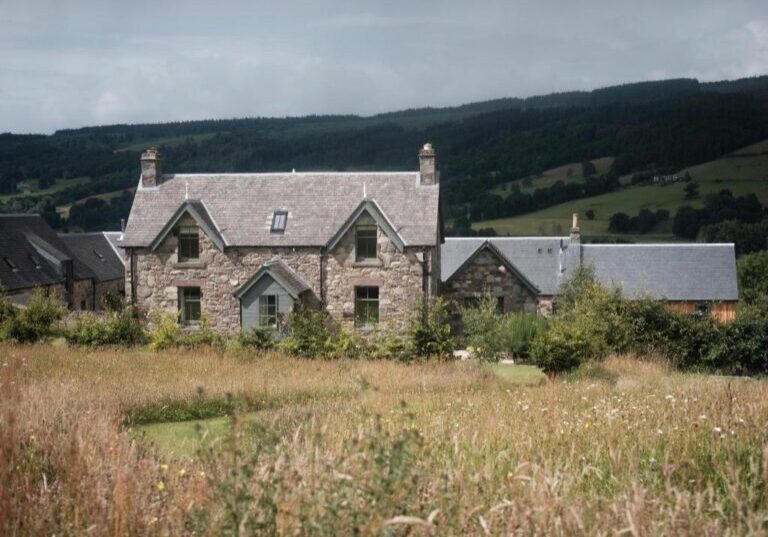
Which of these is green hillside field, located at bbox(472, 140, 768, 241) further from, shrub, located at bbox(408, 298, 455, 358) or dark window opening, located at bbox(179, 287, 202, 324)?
shrub, located at bbox(408, 298, 455, 358)

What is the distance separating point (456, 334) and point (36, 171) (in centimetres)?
12190

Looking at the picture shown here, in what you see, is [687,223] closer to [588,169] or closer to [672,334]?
[588,169]

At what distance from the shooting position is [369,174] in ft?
103

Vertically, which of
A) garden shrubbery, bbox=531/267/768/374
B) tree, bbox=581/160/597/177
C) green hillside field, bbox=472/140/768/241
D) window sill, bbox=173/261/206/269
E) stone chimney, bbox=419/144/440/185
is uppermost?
tree, bbox=581/160/597/177

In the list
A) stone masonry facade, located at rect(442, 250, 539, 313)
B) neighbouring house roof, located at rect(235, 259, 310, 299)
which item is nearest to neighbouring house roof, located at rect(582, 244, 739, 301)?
stone masonry facade, located at rect(442, 250, 539, 313)

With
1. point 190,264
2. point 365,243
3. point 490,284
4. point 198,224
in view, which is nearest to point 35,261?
point 190,264

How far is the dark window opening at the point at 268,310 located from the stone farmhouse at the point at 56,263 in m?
16.1

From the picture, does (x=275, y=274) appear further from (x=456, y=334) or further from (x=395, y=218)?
(x=456, y=334)

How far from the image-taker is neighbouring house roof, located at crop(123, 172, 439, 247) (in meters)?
29.6

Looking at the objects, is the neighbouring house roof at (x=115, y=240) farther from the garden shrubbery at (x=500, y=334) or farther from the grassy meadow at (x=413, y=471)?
the grassy meadow at (x=413, y=471)

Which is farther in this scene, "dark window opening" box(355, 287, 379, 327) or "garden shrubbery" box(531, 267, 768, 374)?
"dark window opening" box(355, 287, 379, 327)

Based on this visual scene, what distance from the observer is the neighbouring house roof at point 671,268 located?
4131 centimetres

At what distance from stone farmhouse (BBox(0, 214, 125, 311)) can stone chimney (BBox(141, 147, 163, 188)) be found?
11.9 m

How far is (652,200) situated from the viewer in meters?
97.9
